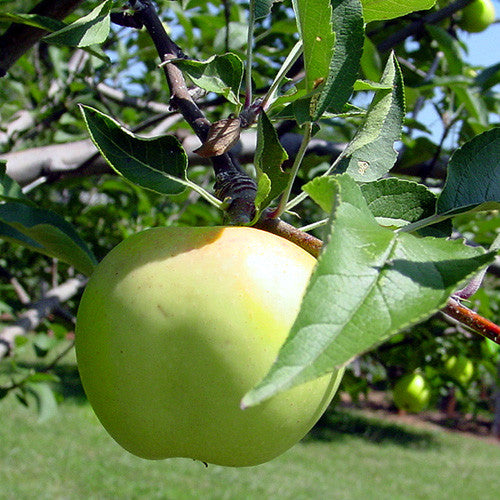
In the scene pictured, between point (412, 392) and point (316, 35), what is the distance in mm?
2388

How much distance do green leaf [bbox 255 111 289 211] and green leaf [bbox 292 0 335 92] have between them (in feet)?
0.17

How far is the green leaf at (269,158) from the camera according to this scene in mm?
515

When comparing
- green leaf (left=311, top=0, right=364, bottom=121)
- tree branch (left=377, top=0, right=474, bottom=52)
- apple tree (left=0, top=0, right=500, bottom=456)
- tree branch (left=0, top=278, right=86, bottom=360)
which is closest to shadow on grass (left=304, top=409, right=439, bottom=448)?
tree branch (left=0, top=278, right=86, bottom=360)

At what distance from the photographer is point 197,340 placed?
49 cm

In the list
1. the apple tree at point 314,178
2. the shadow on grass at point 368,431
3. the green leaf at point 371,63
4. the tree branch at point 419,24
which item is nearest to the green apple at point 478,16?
the tree branch at point 419,24

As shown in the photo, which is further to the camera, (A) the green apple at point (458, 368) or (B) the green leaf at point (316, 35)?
(A) the green apple at point (458, 368)

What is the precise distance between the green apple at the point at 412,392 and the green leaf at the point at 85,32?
2.24 meters

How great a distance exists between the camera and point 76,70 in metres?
1.84

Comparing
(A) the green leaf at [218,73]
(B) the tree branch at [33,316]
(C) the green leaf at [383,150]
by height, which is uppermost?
(A) the green leaf at [218,73]

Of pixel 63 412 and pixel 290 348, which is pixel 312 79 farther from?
pixel 63 412

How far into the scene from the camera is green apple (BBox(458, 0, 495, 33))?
184cm

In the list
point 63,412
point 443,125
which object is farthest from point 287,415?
point 63,412

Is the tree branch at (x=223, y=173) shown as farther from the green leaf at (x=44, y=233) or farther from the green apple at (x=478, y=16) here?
the green apple at (x=478, y=16)

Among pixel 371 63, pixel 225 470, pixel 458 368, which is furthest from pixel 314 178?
pixel 225 470
